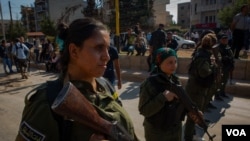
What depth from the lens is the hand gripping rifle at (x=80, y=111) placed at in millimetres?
955

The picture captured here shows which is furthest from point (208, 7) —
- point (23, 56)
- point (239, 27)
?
point (23, 56)

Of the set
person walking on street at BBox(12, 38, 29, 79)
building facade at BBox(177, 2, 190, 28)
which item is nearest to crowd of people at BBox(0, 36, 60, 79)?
person walking on street at BBox(12, 38, 29, 79)

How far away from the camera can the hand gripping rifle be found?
0.96m

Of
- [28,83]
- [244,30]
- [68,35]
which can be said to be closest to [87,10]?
[28,83]

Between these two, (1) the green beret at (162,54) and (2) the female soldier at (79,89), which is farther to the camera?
(1) the green beret at (162,54)

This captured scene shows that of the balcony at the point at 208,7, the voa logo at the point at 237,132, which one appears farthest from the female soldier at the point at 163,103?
the balcony at the point at 208,7

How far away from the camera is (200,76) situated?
148 inches

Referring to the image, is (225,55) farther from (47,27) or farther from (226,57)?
(47,27)

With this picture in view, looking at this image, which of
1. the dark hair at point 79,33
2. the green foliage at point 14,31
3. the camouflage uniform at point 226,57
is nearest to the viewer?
the dark hair at point 79,33

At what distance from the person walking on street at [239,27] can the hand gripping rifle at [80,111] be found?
285 inches

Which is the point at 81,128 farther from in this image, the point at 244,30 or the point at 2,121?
the point at 244,30

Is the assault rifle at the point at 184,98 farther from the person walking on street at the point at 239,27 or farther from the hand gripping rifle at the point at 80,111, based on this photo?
the person walking on street at the point at 239,27

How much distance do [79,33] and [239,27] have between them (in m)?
7.21

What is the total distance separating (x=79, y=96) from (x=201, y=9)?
53.3 m
